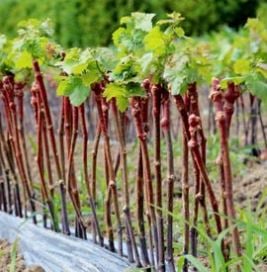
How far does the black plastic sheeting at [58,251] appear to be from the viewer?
329 cm

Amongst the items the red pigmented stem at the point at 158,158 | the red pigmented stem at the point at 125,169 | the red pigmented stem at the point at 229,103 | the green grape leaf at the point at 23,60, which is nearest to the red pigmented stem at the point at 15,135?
the green grape leaf at the point at 23,60

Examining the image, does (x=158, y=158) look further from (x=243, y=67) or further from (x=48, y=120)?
(x=48, y=120)

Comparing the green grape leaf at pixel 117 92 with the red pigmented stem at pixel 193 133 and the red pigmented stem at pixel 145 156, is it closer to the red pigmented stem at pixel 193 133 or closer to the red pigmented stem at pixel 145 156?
the red pigmented stem at pixel 145 156

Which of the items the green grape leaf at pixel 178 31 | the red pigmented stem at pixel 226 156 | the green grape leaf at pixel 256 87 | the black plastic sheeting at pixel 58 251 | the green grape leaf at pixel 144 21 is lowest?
the black plastic sheeting at pixel 58 251

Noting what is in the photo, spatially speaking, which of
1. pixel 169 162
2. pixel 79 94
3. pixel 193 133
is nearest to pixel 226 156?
pixel 193 133

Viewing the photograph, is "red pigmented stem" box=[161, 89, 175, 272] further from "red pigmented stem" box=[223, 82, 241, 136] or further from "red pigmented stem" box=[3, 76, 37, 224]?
"red pigmented stem" box=[3, 76, 37, 224]

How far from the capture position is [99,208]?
4.81 m

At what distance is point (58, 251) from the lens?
3.53 m

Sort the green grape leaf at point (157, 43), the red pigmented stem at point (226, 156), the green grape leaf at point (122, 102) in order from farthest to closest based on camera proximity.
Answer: the green grape leaf at point (122, 102) < the green grape leaf at point (157, 43) < the red pigmented stem at point (226, 156)

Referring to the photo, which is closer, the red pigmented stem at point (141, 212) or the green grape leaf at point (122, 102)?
the green grape leaf at point (122, 102)

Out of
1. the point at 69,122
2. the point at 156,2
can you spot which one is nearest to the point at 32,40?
the point at 69,122

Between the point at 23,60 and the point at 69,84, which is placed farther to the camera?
the point at 23,60

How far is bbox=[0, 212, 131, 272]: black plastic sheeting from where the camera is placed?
329 cm

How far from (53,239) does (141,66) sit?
98 cm
